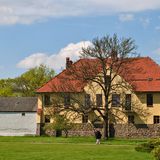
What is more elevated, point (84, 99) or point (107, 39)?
point (107, 39)

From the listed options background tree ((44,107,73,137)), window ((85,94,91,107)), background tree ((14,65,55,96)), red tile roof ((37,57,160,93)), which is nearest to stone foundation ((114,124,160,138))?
red tile roof ((37,57,160,93))

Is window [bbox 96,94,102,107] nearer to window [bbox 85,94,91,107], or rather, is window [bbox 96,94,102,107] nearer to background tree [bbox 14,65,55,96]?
window [bbox 85,94,91,107]

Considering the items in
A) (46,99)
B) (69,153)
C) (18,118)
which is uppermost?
(46,99)

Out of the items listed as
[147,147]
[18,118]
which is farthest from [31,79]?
[147,147]

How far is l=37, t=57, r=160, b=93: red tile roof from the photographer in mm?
66500

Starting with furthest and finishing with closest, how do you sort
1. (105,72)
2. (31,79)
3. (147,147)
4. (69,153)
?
(31,79), (105,72), (147,147), (69,153)

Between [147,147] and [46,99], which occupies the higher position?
[46,99]

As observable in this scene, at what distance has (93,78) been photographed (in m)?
62.3

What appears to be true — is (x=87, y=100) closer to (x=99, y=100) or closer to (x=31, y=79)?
(x=99, y=100)

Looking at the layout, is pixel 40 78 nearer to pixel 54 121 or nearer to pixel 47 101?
pixel 47 101

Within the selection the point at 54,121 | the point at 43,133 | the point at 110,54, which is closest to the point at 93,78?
the point at 110,54

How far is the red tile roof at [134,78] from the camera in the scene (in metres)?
66.5

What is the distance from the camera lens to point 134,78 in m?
68.7

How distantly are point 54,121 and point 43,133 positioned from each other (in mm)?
7063
